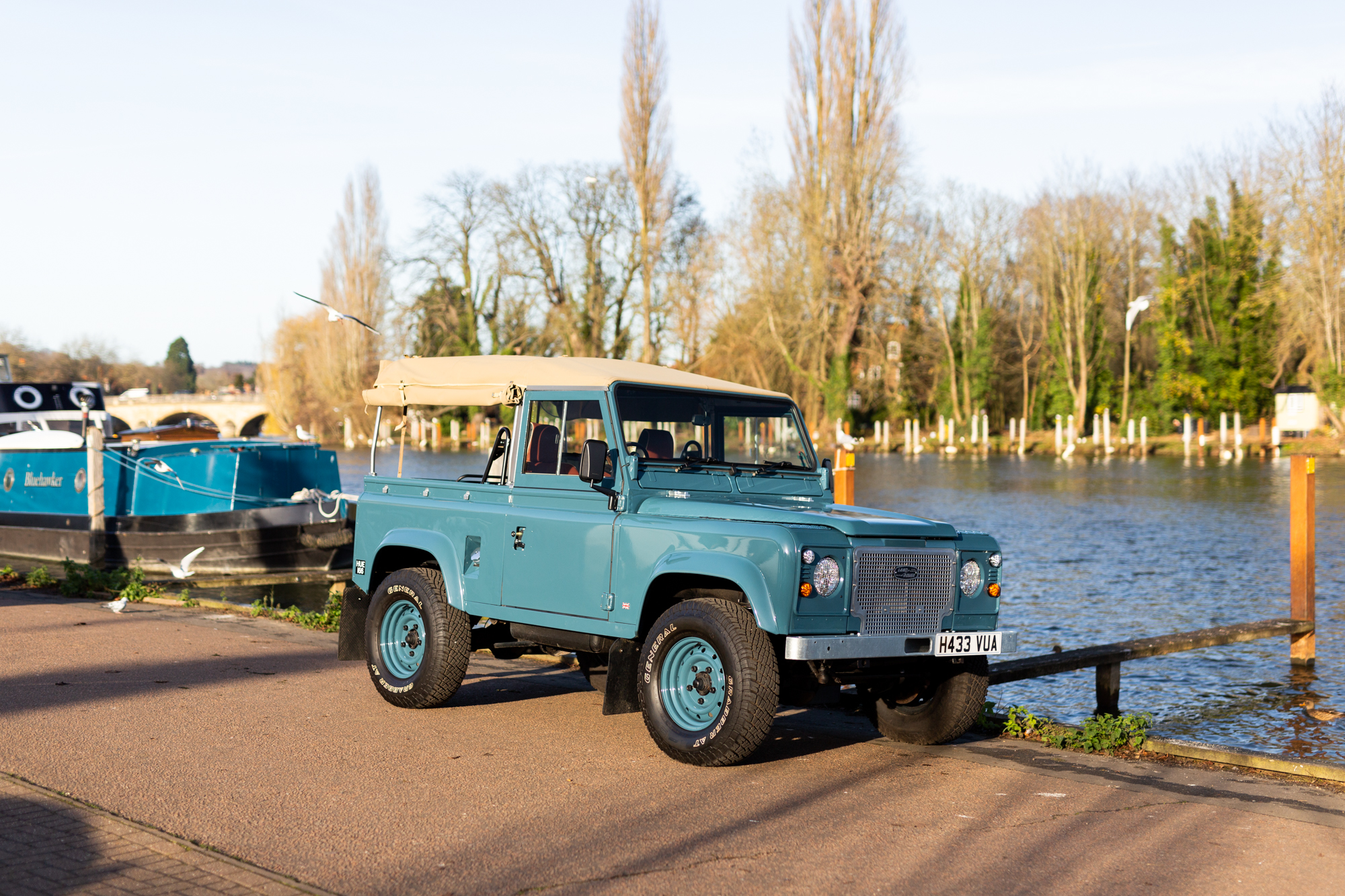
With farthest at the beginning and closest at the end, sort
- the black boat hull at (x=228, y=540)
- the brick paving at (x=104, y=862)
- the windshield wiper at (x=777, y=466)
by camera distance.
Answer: the black boat hull at (x=228, y=540) → the windshield wiper at (x=777, y=466) → the brick paving at (x=104, y=862)

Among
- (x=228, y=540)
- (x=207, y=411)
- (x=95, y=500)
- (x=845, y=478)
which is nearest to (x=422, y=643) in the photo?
(x=845, y=478)

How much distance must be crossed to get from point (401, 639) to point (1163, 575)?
1837 centimetres

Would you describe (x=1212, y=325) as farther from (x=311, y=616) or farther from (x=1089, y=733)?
(x=1089, y=733)

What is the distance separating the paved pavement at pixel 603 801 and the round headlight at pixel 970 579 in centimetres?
101

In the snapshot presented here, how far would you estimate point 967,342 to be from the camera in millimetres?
77625

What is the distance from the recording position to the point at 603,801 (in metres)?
6.78

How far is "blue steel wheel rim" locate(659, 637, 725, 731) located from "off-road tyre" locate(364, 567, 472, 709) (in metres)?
1.88

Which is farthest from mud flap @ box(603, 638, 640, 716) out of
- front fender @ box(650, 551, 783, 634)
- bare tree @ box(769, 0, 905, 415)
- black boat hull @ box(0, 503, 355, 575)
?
bare tree @ box(769, 0, 905, 415)

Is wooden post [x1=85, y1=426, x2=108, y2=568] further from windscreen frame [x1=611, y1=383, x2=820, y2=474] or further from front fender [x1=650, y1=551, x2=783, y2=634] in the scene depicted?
front fender [x1=650, y1=551, x2=783, y2=634]

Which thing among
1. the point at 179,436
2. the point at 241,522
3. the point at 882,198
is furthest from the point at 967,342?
the point at 241,522

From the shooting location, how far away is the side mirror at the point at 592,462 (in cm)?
798

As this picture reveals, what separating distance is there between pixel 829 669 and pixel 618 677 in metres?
1.30

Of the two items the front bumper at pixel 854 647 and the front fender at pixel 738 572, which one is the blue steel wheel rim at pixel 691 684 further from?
the front bumper at pixel 854 647

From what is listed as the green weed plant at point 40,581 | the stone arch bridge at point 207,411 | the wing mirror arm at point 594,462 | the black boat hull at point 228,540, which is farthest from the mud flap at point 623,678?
the stone arch bridge at point 207,411
